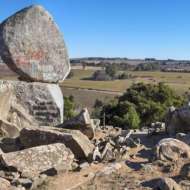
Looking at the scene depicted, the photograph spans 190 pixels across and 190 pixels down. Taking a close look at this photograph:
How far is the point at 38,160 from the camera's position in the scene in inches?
324

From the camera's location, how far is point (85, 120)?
11.2 meters

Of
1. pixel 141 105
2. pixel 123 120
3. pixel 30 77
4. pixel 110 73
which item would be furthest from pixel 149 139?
pixel 110 73

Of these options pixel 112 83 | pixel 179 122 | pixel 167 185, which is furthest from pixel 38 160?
pixel 112 83

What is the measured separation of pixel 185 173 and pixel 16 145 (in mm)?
3874

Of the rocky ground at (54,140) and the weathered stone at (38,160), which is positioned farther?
the weathered stone at (38,160)

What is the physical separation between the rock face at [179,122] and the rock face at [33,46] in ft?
11.0

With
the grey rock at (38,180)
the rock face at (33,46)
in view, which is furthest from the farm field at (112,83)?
the grey rock at (38,180)

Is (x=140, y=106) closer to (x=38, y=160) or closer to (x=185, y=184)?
(x=38, y=160)

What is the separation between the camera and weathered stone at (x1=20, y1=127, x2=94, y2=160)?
913 cm

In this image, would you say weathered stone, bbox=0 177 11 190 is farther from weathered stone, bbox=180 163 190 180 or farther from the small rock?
weathered stone, bbox=180 163 190 180

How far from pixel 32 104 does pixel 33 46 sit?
1605 mm

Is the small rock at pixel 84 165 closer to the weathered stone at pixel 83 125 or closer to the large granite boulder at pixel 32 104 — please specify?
the weathered stone at pixel 83 125

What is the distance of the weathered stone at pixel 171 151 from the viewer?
8.73 m

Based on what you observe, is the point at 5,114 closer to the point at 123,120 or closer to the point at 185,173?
the point at 185,173
